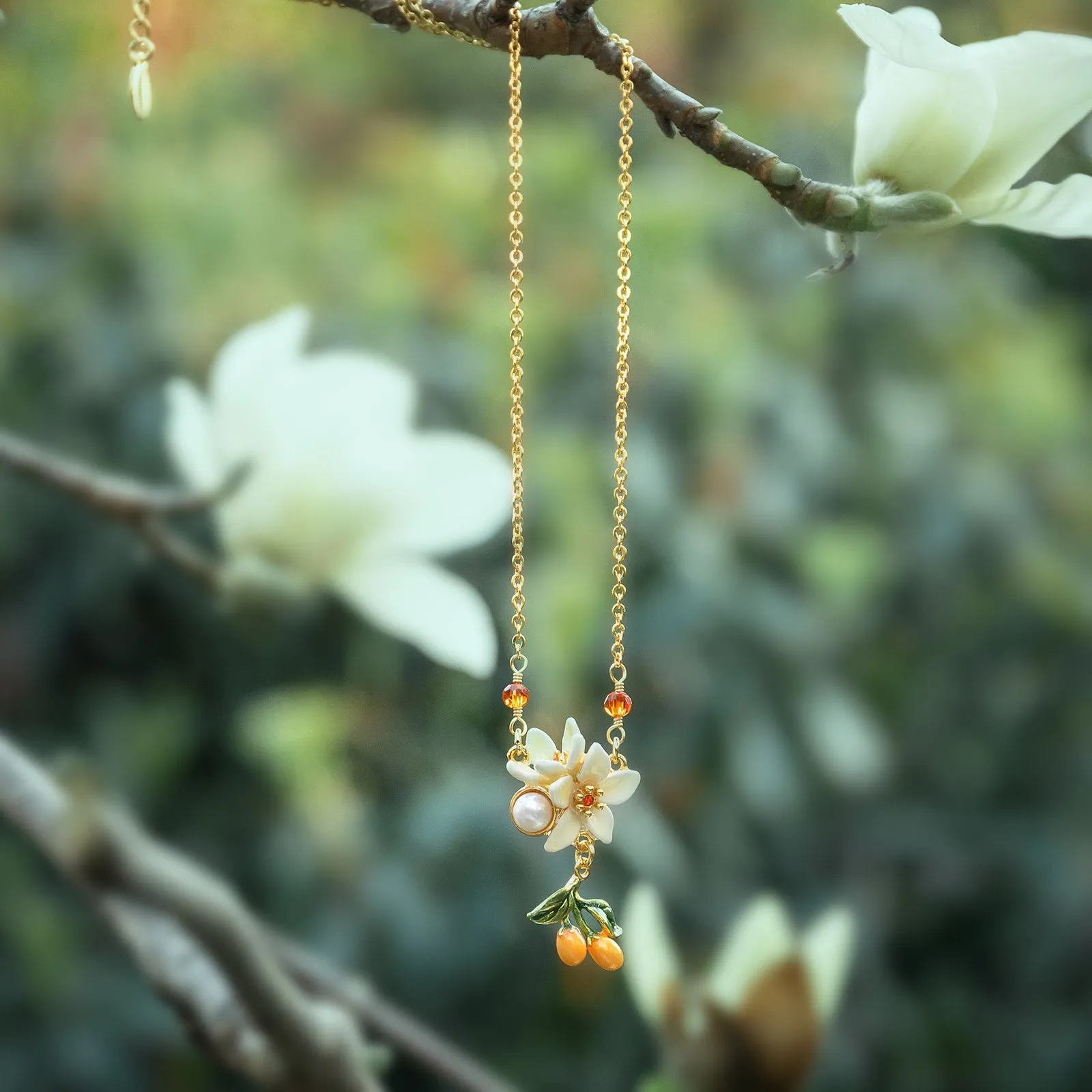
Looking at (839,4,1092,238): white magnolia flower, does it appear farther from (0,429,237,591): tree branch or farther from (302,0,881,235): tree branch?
(0,429,237,591): tree branch

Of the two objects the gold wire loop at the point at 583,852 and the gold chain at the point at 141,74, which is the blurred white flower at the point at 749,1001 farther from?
the gold chain at the point at 141,74

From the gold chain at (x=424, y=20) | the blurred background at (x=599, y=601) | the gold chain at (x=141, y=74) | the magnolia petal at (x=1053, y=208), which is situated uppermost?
the gold chain at (x=424, y=20)

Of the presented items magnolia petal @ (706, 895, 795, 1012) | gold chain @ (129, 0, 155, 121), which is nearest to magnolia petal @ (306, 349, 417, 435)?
gold chain @ (129, 0, 155, 121)

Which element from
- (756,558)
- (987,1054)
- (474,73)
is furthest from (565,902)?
(474,73)

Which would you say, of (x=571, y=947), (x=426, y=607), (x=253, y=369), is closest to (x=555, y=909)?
(x=571, y=947)

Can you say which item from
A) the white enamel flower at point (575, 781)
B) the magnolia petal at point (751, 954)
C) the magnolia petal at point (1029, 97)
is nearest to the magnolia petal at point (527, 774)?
the white enamel flower at point (575, 781)

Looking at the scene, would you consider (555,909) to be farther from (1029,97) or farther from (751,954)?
(1029,97)

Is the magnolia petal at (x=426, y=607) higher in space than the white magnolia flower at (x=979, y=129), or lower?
lower
